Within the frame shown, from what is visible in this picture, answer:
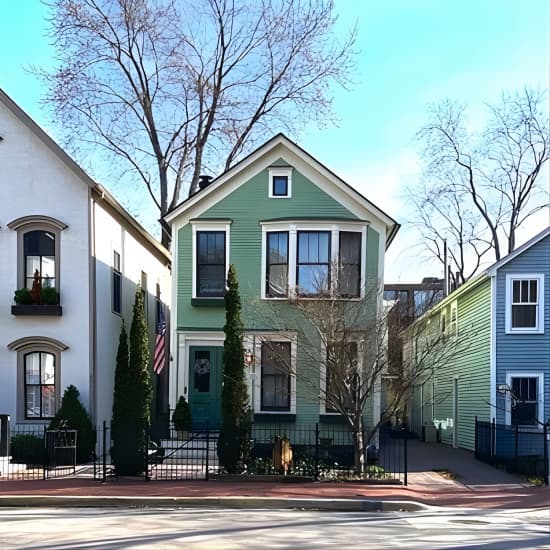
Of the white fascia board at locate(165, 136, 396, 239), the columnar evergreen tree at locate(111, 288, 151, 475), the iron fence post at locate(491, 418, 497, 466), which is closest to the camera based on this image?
the columnar evergreen tree at locate(111, 288, 151, 475)

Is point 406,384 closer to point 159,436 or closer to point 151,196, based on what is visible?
point 159,436

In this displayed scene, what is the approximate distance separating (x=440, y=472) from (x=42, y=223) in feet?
41.3

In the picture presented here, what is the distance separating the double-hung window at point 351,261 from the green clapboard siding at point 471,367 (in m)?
3.27

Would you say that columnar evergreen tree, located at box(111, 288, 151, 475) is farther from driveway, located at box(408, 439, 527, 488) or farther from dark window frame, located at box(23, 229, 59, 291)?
driveway, located at box(408, 439, 527, 488)

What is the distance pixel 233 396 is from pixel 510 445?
8822 millimetres

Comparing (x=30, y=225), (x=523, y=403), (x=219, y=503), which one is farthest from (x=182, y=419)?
(x=523, y=403)

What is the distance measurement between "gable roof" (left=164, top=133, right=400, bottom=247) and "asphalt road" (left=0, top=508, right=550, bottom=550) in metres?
9.90

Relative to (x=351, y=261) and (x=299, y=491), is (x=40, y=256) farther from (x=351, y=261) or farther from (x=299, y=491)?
(x=299, y=491)

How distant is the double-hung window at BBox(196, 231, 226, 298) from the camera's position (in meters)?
21.7

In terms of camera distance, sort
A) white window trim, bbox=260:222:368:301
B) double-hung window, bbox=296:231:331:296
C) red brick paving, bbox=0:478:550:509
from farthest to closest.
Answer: white window trim, bbox=260:222:368:301 → double-hung window, bbox=296:231:331:296 → red brick paving, bbox=0:478:550:509

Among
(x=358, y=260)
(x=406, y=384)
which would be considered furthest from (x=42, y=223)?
(x=406, y=384)

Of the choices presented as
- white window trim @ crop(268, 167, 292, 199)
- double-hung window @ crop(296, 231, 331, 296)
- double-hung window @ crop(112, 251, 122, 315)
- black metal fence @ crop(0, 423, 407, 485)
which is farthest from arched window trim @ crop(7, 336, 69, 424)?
white window trim @ crop(268, 167, 292, 199)

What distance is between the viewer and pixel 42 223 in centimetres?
2003

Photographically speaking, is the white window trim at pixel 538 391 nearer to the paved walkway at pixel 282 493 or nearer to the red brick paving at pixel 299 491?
the paved walkway at pixel 282 493
